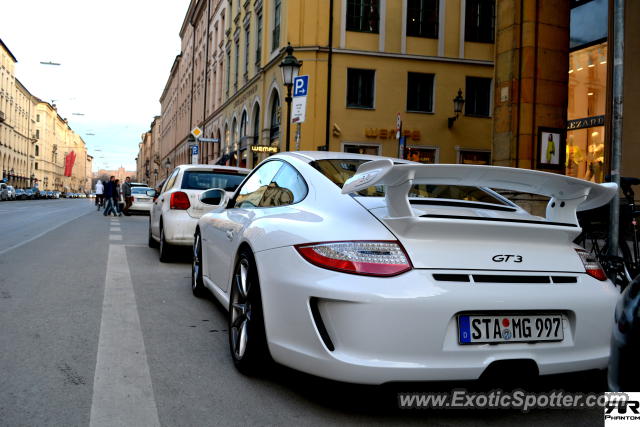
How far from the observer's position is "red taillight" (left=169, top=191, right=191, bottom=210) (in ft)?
26.5

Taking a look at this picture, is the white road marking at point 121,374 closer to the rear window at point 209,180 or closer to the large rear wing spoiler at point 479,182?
the large rear wing spoiler at point 479,182

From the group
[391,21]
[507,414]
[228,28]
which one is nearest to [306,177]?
[507,414]

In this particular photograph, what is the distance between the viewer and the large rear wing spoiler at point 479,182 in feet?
8.48

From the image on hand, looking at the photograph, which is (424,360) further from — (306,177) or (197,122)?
(197,122)

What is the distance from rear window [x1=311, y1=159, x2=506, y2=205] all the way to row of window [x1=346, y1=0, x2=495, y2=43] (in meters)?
20.4

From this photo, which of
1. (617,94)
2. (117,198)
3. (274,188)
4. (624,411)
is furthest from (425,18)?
(624,411)

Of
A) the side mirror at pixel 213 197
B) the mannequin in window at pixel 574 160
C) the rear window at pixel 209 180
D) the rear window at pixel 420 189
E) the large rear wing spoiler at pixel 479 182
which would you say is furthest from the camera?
the mannequin in window at pixel 574 160

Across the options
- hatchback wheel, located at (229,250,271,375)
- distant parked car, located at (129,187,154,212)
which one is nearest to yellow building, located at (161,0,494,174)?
distant parked car, located at (129,187,154,212)

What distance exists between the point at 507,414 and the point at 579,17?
48.8 ft

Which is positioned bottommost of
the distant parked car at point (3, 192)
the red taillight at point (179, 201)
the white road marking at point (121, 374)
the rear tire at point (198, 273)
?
the white road marking at point (121, 374)

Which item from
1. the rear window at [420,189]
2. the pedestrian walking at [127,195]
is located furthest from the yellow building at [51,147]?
the rear window at [420,189]

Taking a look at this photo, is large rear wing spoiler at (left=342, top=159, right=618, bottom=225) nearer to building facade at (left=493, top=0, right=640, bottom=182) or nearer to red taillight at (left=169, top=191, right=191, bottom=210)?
red taillight at (left=169, top=191, right=191, bottom=210)

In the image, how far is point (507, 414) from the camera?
286cm

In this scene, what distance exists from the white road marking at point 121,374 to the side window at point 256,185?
49.1 inches
